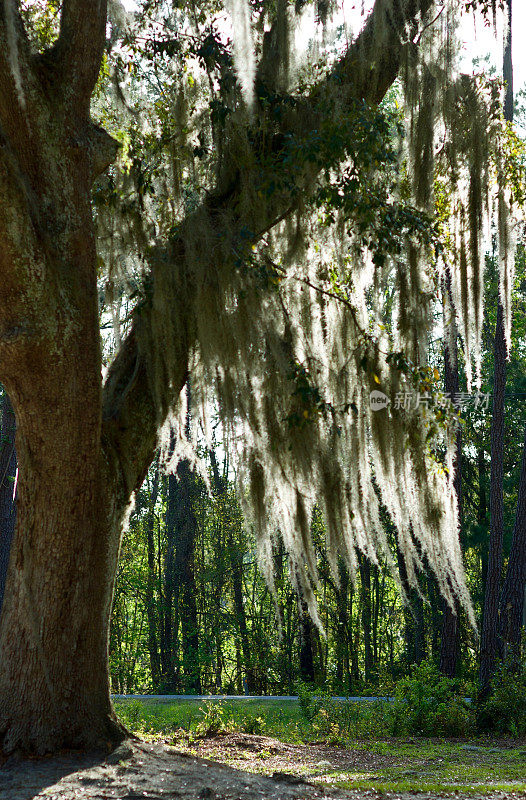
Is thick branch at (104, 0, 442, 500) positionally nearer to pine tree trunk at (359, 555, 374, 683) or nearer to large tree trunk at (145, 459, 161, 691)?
large tree trunk at (145, 459, 161, 691)

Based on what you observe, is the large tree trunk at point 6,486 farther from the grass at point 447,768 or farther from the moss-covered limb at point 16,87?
the moss-covered limb at point 16,87

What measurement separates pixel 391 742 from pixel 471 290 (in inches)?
154

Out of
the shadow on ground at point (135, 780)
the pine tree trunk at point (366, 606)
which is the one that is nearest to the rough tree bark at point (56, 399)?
the shadow on ground at point (135, 780)

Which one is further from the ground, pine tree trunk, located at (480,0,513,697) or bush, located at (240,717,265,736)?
pine tree trunk, located at (480,0,513,697)

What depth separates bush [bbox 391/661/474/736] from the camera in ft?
22.1

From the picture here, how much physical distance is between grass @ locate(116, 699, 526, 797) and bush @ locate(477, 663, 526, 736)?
0.36 meters

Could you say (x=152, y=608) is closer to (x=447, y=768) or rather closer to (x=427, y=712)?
(x=427, y=712)

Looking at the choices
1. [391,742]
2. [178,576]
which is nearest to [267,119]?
[391,742]

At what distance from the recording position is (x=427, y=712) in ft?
22.3

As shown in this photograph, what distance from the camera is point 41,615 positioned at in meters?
3.38

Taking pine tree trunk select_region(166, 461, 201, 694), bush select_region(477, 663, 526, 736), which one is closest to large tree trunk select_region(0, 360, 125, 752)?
bush select_region(477, 663, 526, 736)

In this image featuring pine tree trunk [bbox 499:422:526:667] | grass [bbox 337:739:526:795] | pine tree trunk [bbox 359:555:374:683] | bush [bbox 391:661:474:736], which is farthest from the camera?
pine tree trunk [bbox 359:555:374:683]

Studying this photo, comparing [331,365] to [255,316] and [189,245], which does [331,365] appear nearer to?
[255,316]

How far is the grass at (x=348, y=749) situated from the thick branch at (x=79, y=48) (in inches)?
145
